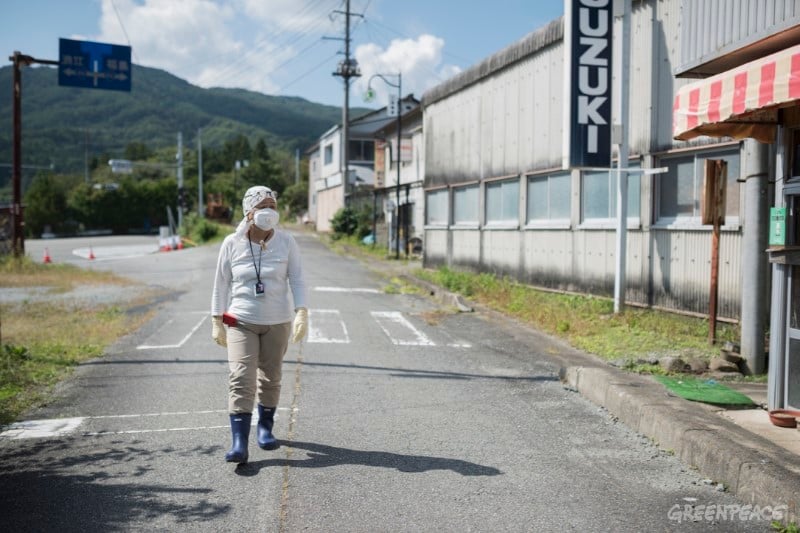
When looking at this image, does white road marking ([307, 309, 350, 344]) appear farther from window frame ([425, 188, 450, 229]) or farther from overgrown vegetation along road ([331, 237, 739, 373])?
window frame ([425, 188, 450, 229])

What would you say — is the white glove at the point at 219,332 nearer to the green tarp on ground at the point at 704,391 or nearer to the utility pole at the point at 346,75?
the green tarp on ground at the point at 704,391

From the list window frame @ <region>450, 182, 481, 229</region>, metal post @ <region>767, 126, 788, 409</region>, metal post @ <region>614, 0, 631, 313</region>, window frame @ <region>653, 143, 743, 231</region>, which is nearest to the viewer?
metal post @ <region>767, 126, 788, 409</region>

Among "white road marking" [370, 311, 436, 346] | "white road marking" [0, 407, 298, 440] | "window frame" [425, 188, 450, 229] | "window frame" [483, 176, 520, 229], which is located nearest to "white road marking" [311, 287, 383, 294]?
"window frame" [483, 176, 520, 229]

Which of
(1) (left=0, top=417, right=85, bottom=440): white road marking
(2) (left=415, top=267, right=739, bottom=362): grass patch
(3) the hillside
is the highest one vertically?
(3) the hillside

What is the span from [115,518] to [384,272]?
19.7 metres

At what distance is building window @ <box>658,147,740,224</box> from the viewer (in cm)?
1045

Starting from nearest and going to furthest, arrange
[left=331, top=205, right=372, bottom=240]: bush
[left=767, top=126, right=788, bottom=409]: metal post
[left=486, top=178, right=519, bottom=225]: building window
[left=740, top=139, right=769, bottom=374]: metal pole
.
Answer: [left=767, top=126, right=788, bottom=409]: metal post
[left=740, top=139, right=769, bottom=374]: metal pole
[left=486, top=178, right=519, bottom=225]: building window
[left=331, top=205, right=372, bottom=240]: bush

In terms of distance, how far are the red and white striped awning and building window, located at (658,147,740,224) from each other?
150 inches

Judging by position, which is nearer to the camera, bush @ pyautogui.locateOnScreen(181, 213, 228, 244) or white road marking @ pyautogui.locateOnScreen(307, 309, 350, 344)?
white road marking @ pyautogui.locateOnScreen(307, 309, 350, 344)

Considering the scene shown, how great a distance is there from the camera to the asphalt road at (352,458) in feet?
14.1

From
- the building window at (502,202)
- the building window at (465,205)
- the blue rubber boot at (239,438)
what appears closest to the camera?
the blue rubber boot at (239,438)

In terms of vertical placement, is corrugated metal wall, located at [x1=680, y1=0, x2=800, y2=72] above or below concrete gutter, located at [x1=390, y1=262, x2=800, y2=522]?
above

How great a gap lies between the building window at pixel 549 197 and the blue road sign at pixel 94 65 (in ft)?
43.3

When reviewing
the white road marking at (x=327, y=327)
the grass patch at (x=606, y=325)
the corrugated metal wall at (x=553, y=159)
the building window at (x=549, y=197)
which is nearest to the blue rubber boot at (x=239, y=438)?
the grass patch at (x=606, y=325)
